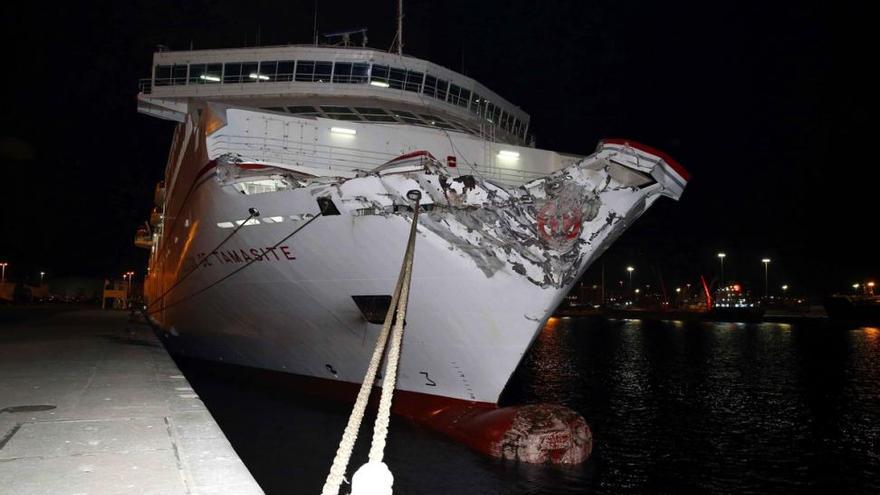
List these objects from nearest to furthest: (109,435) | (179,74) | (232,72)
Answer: (109,435), (232,72), (179,74)

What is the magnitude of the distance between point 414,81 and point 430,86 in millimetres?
495

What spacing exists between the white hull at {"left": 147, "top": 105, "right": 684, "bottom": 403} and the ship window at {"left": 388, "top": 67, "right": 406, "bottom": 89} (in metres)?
4.28

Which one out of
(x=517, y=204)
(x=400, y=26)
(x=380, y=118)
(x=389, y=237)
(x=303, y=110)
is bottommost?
(x=389, y=237)

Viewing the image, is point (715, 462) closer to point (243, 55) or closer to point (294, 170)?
point (294, 170)

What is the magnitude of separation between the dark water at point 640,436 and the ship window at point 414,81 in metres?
8.45

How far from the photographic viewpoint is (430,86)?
16.4m

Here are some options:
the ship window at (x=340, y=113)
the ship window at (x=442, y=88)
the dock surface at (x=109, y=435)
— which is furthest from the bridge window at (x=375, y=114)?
the dock surface at (x=109, y=435)

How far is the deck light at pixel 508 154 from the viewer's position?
13.3 metres

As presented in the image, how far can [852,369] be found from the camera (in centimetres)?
2531

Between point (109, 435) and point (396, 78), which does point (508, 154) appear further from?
point (109, 435)

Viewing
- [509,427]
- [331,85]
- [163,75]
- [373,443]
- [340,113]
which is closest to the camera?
[373,443]

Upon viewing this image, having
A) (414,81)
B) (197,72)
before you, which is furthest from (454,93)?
(197,72)

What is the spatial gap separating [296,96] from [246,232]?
6.09 metres

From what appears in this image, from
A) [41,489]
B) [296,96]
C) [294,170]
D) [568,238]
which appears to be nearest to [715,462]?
[568,238]
